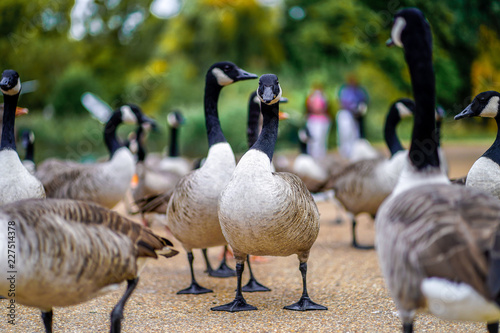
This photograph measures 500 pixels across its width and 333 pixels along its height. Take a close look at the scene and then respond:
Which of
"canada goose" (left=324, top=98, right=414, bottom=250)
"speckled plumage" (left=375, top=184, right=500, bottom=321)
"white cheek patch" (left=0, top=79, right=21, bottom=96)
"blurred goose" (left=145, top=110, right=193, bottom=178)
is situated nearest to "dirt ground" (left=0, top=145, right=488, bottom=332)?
"canada goose" (left=324, top=98, right=414, bottom=250)

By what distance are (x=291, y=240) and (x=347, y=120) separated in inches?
483

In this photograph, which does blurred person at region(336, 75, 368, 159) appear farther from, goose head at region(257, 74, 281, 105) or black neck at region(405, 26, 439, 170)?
black neck at region(405, 26, 439, 170)

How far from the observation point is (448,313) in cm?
303

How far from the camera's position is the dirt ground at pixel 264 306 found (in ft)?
14.7

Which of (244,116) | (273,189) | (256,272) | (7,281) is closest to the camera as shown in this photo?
(7,281)

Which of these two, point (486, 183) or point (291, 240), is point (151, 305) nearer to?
point (291, 240)

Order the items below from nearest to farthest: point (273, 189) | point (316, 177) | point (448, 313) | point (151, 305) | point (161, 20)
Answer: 1. point (448, 313)
2. point (273, 189)
3. point (151, 305)
4. point (316, 177)
5. point (161, 20)

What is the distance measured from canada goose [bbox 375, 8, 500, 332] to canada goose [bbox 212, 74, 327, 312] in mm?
1299

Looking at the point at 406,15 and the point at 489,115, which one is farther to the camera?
the point at 489,115

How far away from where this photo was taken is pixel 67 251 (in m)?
3.47

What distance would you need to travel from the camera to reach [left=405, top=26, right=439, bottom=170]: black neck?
355cm

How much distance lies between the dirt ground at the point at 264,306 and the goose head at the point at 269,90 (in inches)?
82.3

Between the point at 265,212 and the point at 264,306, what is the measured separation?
1.19 m

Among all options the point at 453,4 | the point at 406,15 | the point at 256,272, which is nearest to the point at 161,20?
the point at 453,4
